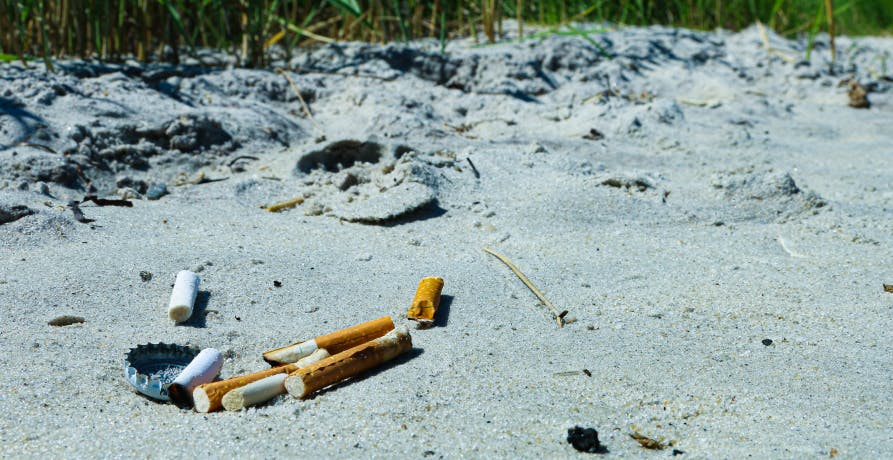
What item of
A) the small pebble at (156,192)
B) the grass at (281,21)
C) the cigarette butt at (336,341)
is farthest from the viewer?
the grass at (281,21)

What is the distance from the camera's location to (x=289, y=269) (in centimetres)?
214

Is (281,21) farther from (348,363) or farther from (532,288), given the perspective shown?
(348,363)

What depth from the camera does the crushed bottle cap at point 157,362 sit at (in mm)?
1606

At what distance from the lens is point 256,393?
1.54 m

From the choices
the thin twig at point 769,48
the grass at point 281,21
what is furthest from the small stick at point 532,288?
the thin twig at point 769,48

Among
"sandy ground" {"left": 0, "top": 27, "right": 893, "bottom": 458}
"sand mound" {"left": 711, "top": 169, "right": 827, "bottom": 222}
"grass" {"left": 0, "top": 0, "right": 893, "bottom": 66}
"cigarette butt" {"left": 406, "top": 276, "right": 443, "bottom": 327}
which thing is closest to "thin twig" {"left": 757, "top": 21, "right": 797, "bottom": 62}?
"grass" {"left": 0, "top": 0, "right": 893, "bottom": 66}

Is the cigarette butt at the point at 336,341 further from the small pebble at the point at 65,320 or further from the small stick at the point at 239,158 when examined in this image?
the small stick at the point at 239,158

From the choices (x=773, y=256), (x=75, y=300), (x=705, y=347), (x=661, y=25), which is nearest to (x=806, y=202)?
(x=773, y=256)

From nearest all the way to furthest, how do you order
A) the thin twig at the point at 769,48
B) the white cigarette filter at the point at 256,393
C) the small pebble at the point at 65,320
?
1. the white cigarette filter at the point at 256,393
2. the small pebble at the point at 65,320
3. the thin twig at the point at 769,48

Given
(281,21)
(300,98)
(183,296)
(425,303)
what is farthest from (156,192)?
(281,21)

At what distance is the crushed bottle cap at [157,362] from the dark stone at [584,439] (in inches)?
29.5

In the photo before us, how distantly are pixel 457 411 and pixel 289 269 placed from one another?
76 centimetres

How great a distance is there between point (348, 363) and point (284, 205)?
106cm

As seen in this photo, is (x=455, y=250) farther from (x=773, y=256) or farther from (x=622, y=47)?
(x=622, y=47)
